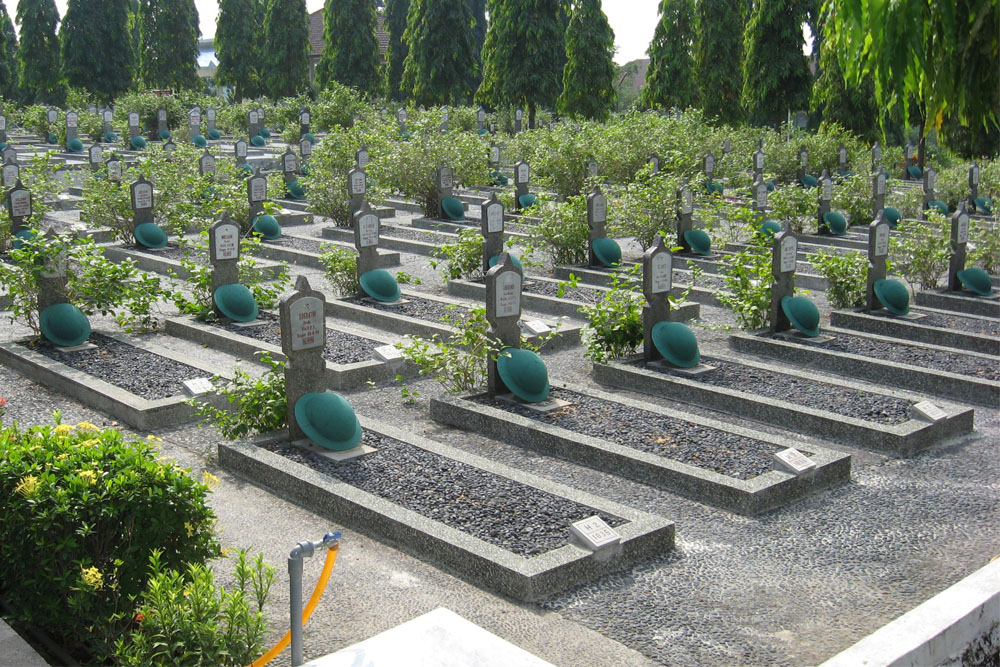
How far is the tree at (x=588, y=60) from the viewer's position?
106ft

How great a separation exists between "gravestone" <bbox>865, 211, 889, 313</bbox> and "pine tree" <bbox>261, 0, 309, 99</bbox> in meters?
36.3

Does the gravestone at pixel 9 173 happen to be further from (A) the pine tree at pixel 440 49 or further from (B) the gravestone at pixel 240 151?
(A) the pine tree at pixel 440 49

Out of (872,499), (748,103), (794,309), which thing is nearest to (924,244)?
(794,309)

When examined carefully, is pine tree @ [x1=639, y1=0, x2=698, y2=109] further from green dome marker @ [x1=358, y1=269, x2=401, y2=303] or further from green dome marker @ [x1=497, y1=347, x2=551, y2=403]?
green dome marker @ [x1=497, y1=347, x2=551, y2=403]

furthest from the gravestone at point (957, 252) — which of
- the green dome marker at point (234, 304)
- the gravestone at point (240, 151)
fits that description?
the gravestone at point (240, 151)

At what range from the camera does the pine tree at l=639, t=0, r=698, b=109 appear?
107ft

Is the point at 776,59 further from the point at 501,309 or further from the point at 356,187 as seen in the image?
the point at 501,309

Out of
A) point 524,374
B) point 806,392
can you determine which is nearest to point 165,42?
point 524,374

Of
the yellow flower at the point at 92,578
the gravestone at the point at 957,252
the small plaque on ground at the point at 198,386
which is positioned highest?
the gravestone at the point at 957,252

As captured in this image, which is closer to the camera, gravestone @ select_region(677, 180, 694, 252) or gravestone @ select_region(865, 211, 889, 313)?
gravestone @ select_region(865, 211, 889, 313)

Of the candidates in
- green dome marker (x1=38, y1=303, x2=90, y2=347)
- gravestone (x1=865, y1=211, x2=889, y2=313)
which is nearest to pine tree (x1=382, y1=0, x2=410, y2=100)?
gravestone (x1=865, y1=211, x2=889, y2=313)

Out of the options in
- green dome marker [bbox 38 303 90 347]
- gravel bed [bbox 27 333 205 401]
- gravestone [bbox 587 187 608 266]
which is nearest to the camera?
gravel bed [bbox 27 333 205 401]

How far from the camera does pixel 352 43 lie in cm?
4222

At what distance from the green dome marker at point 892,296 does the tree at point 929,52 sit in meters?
6.52
